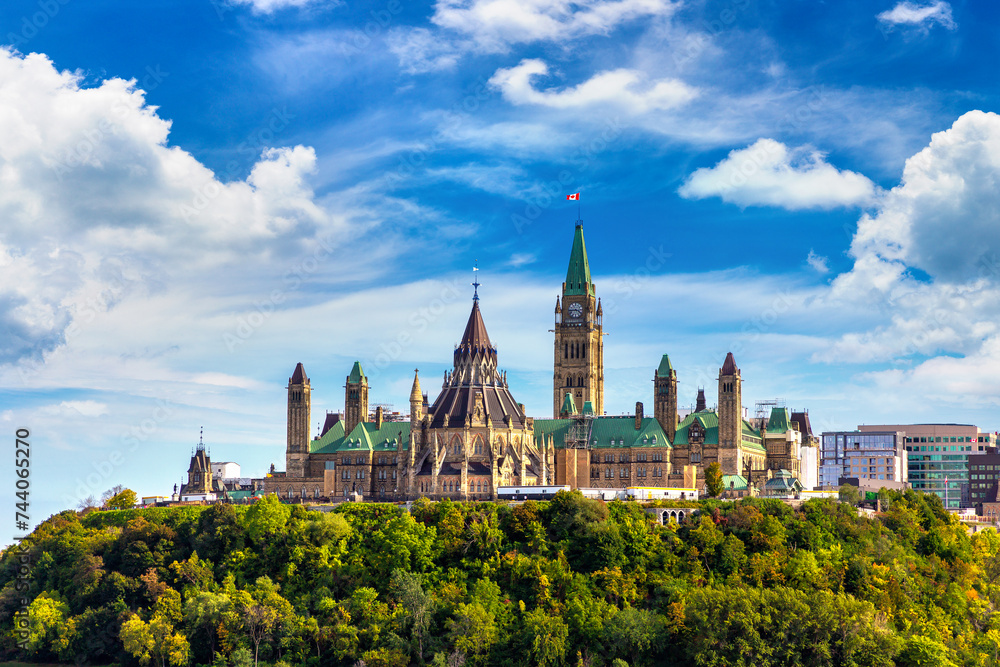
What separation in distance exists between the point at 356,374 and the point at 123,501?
36.9 meters

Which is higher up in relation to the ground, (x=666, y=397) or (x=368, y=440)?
(x=666, y=397)

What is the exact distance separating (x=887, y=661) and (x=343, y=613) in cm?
5382

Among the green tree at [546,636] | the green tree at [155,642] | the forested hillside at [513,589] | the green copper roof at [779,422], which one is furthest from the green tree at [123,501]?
the green copper roof at [779,422]

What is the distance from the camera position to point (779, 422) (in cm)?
17812

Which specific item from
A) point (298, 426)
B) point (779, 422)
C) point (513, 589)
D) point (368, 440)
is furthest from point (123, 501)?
point (779, 422)

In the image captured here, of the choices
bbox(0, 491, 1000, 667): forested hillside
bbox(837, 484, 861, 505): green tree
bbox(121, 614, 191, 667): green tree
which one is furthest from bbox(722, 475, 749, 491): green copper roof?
bbox(121, 614, 191, 667): green tree

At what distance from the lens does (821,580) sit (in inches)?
5133

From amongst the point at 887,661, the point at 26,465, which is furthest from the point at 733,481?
the point at 26,465

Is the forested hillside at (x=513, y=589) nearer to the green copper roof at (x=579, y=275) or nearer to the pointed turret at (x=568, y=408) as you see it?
the pointed turret at (x=568, y=408)

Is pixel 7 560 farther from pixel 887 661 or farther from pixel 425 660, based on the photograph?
pixel 887 661

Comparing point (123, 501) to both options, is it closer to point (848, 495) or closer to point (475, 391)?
point (475, 391)

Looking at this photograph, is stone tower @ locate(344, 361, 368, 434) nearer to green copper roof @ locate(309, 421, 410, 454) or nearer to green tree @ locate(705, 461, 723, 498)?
green copper roof @ locate(309, 421, 410, 454)

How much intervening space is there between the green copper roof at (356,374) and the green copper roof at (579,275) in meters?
36.5

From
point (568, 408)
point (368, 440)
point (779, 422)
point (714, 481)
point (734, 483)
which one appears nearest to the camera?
point (714, 481)
